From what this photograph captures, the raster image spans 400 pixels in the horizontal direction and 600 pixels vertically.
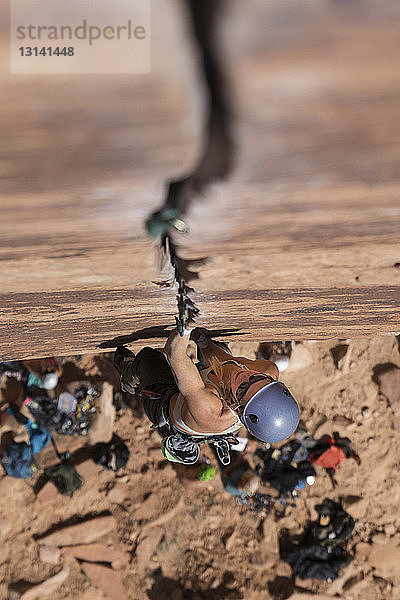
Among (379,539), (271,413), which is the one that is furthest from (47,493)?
(271,413)

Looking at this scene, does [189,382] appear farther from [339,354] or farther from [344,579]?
[344,579]

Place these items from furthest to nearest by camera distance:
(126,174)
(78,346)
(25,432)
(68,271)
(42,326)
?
(25,432)
(78,346)
(42,326)
(68,271)
(126,174)

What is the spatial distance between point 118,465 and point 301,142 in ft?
13.0

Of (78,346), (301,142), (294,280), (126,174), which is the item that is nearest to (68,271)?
(126,174)

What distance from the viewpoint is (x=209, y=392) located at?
2057mm

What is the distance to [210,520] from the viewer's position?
4344 mm

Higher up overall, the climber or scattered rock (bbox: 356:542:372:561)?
the climber

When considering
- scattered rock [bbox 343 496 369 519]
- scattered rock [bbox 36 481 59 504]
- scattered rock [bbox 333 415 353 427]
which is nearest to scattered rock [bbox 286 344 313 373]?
scattered rock [bbox 333 415 353 427]

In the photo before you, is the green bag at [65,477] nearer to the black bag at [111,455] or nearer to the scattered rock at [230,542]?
the black bag at [111,455]

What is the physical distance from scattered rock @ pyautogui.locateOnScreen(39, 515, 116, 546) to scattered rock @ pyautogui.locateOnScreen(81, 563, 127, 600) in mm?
229

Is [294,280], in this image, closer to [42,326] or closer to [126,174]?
[126,174]

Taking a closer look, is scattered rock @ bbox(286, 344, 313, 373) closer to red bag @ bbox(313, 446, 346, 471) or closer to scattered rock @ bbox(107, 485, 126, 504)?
red bag @ bbox(313, 446, 346, 471)

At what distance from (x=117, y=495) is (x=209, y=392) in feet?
9.02

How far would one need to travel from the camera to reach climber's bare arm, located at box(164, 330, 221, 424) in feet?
6.59
